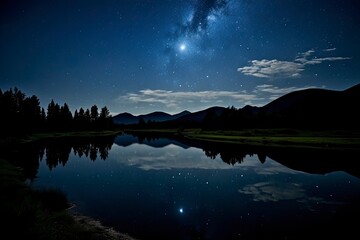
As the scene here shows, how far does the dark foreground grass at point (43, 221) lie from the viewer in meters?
9.61

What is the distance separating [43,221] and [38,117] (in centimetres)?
12411

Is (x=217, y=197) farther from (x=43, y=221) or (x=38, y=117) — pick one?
(x=38, y=117)

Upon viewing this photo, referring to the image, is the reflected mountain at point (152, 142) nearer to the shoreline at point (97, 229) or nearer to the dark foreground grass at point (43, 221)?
the dark foreground grass at point (43, 221)

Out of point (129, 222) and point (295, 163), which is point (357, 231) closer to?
point (129, 222)

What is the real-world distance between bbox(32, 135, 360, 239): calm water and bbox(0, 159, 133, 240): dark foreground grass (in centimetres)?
117

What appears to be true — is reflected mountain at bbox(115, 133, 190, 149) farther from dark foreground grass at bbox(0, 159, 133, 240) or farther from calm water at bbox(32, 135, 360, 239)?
dark foreground grass at bbox(0, 159, 133, 240)

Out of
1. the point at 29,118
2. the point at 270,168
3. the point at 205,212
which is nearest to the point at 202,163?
the point at 270,168

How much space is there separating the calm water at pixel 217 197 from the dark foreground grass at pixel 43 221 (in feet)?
3.85

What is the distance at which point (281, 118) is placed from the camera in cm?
12531

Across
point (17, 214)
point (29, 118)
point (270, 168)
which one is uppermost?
point (29, 118)

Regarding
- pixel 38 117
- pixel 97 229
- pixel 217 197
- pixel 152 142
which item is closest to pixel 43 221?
pixel 97 229

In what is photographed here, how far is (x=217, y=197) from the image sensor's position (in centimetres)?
2141

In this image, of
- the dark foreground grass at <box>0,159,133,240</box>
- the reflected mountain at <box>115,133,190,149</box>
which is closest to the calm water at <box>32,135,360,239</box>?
the dark foreground grass at <box>0,159,133,240</box>

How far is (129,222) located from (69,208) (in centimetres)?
516
